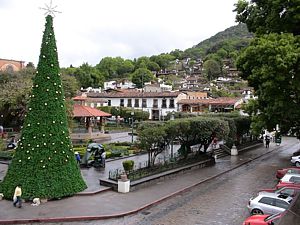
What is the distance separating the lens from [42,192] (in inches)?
672

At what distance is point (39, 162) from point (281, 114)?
1305cm

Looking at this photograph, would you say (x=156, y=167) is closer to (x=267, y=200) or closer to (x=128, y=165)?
(x=128, y=165)

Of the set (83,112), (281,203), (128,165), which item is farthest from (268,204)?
(83,112)

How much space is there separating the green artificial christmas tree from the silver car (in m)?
9.07

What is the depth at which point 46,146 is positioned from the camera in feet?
58.0

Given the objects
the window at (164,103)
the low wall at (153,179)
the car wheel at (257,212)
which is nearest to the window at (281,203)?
the car wheel at (257,212)

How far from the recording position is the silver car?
15281mm

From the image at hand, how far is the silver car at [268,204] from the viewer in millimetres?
15281

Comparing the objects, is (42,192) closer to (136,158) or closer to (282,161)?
(136,158)

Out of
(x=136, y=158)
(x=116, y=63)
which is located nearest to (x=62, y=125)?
(x=136, y=158)

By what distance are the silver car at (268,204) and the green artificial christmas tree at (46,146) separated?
907 centimetres

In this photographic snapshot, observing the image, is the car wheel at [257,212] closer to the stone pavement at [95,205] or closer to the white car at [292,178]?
the stone pavement at [95,205]

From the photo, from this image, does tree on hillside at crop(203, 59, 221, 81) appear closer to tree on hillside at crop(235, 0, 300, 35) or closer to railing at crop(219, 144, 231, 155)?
railing at crop(219, 144, 231, 155)

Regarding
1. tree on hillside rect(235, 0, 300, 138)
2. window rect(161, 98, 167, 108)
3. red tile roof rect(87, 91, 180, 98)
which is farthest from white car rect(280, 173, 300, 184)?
window rect(161, 98, 167, 108)
